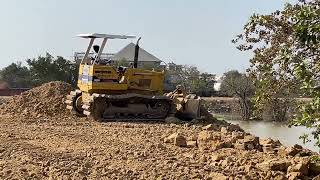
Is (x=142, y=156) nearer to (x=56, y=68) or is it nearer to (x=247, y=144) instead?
(x=247, y=144)

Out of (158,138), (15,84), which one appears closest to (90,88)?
(158,138)

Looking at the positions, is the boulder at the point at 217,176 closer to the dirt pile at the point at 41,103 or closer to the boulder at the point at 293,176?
the boulder at the point at 293,176

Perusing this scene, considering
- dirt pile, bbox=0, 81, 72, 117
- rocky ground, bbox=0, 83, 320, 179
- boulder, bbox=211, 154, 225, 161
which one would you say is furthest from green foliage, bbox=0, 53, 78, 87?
boulder, bbox=211, 154, 225, 161

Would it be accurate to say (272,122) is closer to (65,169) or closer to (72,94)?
(72,94)

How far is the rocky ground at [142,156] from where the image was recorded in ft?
25.7

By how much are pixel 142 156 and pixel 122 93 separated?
889 cm

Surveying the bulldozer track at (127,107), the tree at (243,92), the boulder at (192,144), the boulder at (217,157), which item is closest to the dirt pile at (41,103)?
the bulldozer track at (127,107)

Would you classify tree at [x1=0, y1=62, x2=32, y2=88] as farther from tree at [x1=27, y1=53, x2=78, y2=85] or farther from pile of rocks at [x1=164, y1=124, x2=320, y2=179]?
pile of rocks at [x1=164, y1=124, x2=320, y2=179]

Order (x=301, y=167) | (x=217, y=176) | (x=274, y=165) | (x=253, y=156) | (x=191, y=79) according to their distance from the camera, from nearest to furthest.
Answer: (x=217, y=176)
(x=301, y=167)
(x=274, y=165)
(x=253, y=156)
(x=191, y=79)

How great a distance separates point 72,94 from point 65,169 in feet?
37.6

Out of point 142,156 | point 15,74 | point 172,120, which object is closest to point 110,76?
point 172,120

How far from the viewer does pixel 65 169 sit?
8008 millimetres

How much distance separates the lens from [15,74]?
55.7 metres

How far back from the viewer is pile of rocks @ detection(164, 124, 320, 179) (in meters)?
8.27
